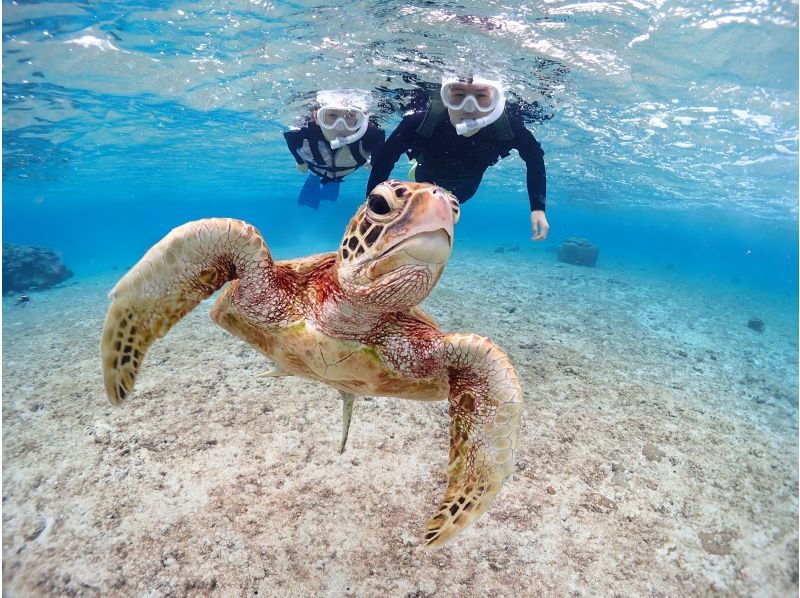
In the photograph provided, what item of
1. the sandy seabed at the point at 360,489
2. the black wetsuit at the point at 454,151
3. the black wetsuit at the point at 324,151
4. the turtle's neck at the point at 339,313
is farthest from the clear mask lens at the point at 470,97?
the turtle's neck at the point at 339,313

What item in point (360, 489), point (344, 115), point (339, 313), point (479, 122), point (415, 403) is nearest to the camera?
point (339, 313)

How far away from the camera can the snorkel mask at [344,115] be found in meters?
7.18

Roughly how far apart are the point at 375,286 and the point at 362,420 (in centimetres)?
235

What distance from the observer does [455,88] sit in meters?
6.46

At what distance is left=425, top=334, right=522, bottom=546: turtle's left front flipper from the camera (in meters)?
2.01

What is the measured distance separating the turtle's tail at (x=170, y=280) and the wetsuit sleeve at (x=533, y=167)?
339 cm

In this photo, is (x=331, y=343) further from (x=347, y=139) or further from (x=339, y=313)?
(x=347, y=139)

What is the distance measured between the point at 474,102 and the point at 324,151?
2.86 meters

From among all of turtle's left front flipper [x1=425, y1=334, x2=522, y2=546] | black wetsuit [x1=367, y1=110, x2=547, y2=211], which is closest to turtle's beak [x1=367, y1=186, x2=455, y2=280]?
turtle's left front flipper [x1=425, y1=334, x2=522, y2=546]

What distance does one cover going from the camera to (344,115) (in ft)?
26.8

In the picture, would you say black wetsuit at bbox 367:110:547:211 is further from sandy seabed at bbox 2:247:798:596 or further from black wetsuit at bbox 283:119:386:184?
sandy seabed at bbox 2:247:798:596

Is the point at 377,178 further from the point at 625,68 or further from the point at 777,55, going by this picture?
the point at 777,55

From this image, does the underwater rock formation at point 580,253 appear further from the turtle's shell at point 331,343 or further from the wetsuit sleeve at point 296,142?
the turtle's shell at point 331,343

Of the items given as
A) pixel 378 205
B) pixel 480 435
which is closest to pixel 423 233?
pixel 378 205
